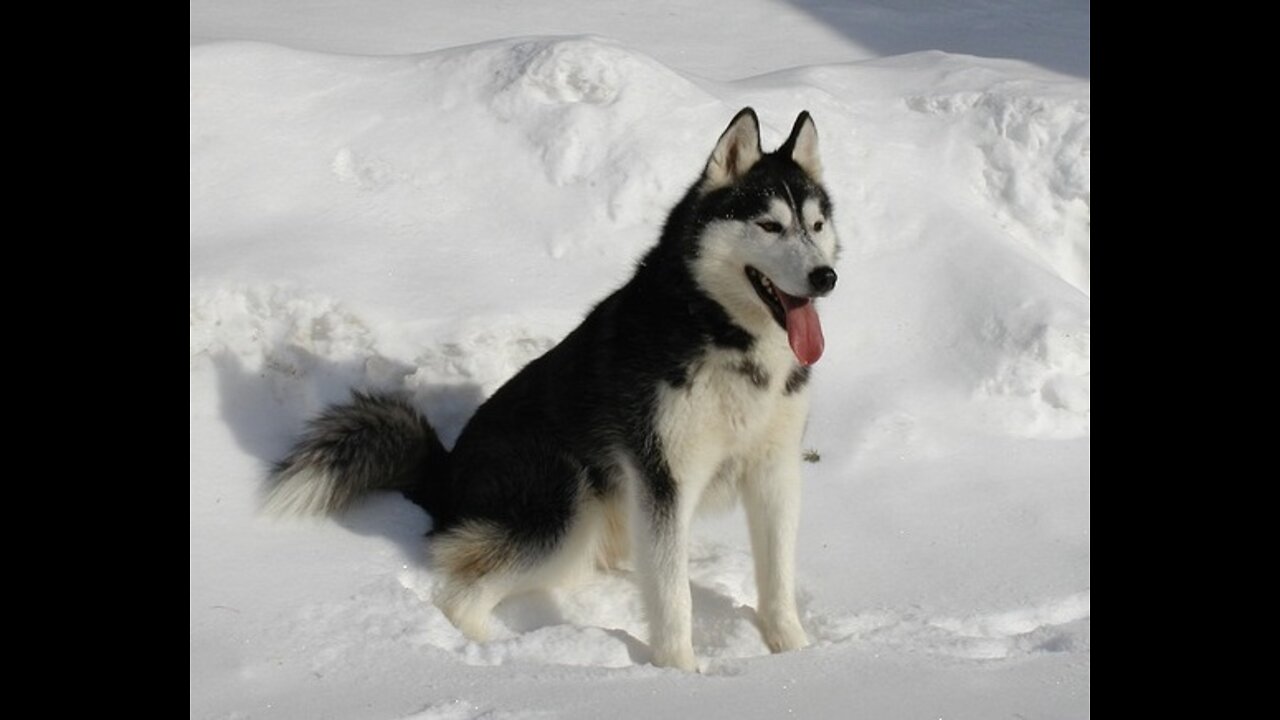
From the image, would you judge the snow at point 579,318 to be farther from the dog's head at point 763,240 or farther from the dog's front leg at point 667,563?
the dog's head at point 763,240

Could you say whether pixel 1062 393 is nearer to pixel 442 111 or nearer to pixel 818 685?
pixel 818 685

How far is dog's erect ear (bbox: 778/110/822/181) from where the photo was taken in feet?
14.1

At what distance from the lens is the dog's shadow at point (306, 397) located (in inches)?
189

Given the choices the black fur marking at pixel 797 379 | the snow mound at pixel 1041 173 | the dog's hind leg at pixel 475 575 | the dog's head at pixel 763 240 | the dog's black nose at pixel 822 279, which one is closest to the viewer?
the dog's black nose at pixel 822 279

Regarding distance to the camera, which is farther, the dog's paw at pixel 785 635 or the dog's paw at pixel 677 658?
the dog's paw at pixel 785 635

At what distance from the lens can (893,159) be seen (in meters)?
6.64

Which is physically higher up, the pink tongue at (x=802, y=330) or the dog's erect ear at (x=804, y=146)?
the dog's erect ear at (x=804, y=146)

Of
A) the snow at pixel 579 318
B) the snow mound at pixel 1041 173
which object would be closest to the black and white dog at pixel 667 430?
the snow at pixel 579 318

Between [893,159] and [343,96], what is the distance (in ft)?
9.33

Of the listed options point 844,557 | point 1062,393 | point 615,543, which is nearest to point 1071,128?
point 1062,393

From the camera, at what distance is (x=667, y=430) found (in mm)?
4000

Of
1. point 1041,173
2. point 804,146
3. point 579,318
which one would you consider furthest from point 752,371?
point 1041,173

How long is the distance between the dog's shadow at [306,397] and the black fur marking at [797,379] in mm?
1480
